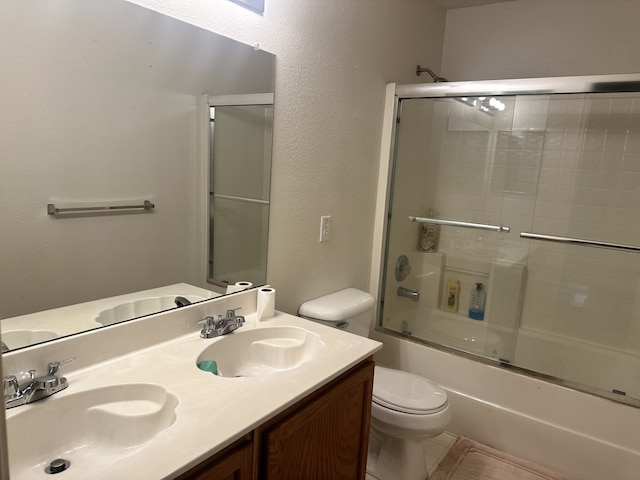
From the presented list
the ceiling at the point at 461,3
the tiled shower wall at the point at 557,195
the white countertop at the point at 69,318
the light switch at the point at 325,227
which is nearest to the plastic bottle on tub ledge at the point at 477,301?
the tiled shower wall at the point at 557,195

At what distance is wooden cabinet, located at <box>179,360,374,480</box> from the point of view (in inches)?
37.9

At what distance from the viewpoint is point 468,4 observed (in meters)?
2.79

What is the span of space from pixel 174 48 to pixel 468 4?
2.22m

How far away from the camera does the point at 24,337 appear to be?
1073 mm

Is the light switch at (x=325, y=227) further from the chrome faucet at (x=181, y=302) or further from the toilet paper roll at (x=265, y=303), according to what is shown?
the chrome faucet at (x=181, y=302)

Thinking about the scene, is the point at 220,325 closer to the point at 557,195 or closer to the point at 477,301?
the point at 477,301

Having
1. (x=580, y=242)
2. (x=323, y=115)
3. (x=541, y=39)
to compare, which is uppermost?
(x=541, y=39)

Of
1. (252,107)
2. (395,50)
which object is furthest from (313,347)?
(395,50)

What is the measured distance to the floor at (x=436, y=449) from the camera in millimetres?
2105

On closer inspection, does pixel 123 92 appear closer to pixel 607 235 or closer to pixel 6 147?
pixel 6 147

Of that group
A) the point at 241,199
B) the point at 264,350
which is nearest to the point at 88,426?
the point at 264,350

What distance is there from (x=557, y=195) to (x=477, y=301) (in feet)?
2.68

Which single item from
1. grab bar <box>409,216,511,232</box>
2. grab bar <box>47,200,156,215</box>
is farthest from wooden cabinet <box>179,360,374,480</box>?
grab bar <box>409,216,511,232</box>

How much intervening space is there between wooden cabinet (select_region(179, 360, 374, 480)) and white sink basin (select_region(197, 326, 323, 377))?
18 cm
